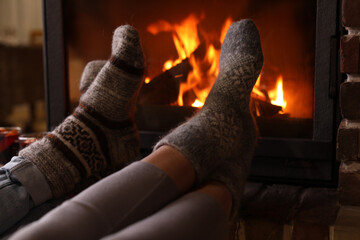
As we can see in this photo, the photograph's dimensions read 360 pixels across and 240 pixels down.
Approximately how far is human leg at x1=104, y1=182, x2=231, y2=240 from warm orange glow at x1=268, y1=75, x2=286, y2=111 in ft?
1.49

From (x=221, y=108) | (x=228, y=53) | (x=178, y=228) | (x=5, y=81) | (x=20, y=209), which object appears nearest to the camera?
(x=178, y=228)

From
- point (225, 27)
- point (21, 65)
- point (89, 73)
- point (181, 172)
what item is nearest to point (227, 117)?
point (181, 172)

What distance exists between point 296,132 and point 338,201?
0.65ft

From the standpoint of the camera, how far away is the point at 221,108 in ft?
2.65

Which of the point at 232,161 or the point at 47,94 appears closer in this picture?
the point at 232,161

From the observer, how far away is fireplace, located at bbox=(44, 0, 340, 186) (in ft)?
3.07

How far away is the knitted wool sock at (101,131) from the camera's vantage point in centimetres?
78

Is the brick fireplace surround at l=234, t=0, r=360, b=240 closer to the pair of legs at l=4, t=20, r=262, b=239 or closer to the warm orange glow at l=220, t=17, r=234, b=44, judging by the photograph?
the pair of legs at l=4, t=20, r=262, b=239

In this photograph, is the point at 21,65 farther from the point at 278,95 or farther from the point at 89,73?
the point at 278,95

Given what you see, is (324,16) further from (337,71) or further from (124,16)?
(124,16)

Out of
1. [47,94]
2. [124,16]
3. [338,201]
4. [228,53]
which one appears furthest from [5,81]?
[338,201]

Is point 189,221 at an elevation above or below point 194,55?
below

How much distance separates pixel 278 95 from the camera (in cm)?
101

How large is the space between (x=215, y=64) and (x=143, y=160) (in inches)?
20.3
